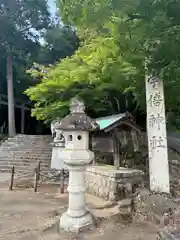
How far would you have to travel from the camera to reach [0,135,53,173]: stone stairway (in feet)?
42.9

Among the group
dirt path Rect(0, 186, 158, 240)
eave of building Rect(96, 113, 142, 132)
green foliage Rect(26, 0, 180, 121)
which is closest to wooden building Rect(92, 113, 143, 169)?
eave of building Rect(96, 113, 142, 132)

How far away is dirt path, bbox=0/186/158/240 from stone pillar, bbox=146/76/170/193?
1289mm

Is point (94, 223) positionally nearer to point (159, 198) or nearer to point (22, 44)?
point (159, 198)

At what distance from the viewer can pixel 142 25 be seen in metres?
4.79

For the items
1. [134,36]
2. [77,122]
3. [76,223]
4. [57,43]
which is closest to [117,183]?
[76,223]

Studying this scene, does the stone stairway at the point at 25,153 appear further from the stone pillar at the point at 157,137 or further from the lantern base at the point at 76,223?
the lantern base at the point at 76,223

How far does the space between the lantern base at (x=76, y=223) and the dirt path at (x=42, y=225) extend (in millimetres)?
103

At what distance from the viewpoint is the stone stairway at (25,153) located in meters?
13.1

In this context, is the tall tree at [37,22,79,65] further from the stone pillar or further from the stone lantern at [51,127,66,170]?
the stone pillar

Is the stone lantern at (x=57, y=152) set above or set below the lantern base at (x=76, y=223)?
above

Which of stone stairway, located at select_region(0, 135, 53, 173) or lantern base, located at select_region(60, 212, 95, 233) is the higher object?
stone stairway, located at select_region(0, 135, 53, 173)

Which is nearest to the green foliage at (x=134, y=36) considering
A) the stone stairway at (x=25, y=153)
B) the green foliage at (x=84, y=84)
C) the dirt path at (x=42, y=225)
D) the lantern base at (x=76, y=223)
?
the green foliage at (x=84, y=84)

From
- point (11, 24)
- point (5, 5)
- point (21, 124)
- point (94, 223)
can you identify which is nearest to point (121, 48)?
point (94, 223)

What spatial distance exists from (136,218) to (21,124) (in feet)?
66.0
